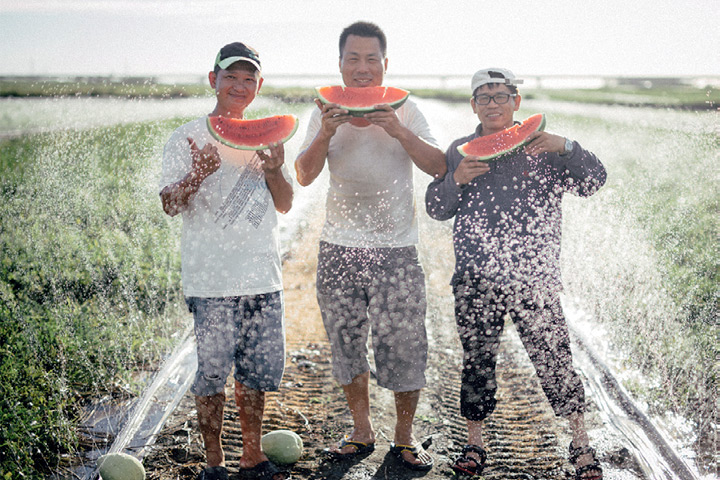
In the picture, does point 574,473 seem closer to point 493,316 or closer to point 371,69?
point 493,316

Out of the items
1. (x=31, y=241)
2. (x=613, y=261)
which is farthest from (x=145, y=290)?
(x=613, y=261)

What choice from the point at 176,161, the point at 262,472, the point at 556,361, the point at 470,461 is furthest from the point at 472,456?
the point at 176,161

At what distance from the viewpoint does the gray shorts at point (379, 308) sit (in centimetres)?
313

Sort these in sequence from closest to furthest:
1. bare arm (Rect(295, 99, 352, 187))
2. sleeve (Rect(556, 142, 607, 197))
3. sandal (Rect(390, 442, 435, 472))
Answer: bare arm (Rect(295, 99, 352, 187)) < sleeve (Rect(556, 142, 607, 197)) < sandal (Rect(390, 442, 435, 472))

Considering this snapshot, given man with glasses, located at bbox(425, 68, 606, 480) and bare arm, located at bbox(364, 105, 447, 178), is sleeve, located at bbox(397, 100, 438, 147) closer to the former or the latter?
bare arm, located at bbox(364, 105, 447, 178)

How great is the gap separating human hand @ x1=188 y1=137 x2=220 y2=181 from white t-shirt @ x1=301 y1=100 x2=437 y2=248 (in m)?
0.55

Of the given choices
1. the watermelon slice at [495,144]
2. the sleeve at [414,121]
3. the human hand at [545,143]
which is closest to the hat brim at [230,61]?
the sleeve at [414,121]

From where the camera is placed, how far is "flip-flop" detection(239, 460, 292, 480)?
120 inches

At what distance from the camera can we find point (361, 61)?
9.91 feet

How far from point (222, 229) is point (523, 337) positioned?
4.91ft

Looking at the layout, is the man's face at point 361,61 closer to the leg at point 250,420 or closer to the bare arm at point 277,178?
the bare arm at point 277,178

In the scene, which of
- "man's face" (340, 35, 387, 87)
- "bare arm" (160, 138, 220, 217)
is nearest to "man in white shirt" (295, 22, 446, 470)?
"man's face" (340, 35, 387, 87)

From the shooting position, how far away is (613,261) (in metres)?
6.64

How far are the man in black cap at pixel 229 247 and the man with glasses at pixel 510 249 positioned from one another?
821 mm
